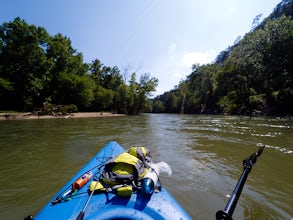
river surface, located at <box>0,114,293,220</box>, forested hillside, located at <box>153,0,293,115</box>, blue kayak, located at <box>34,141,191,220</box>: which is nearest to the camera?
blue kayak, located at <box>34,141,191,220</box>

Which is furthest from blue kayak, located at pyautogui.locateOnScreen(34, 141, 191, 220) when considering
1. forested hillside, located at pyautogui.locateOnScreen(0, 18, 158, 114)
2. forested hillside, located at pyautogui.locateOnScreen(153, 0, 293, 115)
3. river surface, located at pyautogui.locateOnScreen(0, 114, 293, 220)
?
forested hillside, located at pyautogui.locateOnScreen(153, 0, 293, 115)

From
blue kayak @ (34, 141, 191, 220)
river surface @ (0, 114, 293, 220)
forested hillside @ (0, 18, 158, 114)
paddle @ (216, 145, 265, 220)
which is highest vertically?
forested hillside @ (0, 18, 158, 114)

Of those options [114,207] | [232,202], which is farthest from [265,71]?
[114,207]

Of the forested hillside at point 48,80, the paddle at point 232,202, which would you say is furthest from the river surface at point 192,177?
the forested hillside at point 48,80

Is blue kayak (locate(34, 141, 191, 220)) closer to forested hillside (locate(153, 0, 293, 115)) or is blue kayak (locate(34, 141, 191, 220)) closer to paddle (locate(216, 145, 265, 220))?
paddle (locate(216, 145, 265, 220))

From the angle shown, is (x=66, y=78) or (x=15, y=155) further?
(x=66, y=78)

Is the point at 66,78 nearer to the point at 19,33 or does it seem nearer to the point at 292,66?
the point at 19,33

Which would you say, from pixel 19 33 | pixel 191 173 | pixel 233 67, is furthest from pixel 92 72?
pixel 191 173

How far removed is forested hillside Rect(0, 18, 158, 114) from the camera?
2370 centimetres

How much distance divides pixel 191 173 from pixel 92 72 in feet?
141

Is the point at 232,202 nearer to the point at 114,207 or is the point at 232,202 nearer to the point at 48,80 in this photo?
the point at 114,207

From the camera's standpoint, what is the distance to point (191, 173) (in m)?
3.87

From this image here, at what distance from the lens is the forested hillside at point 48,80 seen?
2370 centimetres

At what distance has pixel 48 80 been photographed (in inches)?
1075
